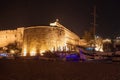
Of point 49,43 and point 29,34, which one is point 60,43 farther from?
point 29,34

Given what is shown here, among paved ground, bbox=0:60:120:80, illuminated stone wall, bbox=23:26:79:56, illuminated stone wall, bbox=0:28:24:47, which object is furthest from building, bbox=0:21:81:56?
paved ground, bbox=0:60:120:80

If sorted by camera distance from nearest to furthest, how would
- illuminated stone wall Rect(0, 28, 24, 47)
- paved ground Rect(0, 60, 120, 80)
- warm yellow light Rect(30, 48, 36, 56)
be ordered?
paved ground Rect(0, 60, 120, 80) → warm yellow light Rect(30, 48, 36, 56) → illuminated stone wall Rect(0, 28, 24, 47)

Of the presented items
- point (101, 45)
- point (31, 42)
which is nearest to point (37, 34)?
point (31, 42)

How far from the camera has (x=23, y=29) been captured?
40969 mm

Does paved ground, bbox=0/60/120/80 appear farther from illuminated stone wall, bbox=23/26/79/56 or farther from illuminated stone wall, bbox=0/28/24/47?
illuminated stone wall, bbox=0/28/24/47

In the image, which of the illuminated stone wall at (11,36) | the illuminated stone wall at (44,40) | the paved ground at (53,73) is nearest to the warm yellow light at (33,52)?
the illuminated stone wall at (44,40)

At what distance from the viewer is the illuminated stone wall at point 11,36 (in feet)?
138

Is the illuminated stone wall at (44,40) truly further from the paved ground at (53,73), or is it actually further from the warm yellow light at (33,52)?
the paved ground at (53,73)

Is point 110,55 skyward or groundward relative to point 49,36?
groundward

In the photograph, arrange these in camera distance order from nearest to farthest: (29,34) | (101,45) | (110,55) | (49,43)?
(110,55), (49,43), (29,34), (101,45)

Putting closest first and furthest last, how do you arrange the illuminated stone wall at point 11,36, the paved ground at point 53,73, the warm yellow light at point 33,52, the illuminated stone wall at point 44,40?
the paved ground at point 53,73 → the illuminated stone wall at point 44,40 → the warm yellow light at point 33,52 → the illuminated stone wall at point 11,36

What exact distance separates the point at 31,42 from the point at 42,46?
7.24 ft

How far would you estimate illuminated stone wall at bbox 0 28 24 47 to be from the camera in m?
42.0

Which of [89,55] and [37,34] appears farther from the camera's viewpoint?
[37,34]
